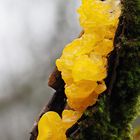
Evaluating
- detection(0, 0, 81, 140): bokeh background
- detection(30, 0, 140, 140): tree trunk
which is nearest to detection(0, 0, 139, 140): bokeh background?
detection(0, 0, 81, 140): bokeh background

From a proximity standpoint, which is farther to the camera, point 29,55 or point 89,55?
point 29,55

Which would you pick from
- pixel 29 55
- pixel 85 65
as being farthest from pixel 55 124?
pixel 29 55

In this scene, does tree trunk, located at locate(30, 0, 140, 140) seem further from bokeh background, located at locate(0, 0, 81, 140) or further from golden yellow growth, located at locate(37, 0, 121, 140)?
bokeh background, located at locate(0, 0, 81, 140)

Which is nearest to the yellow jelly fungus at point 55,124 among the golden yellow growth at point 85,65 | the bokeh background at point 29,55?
the golden yellow growth at point 85,65

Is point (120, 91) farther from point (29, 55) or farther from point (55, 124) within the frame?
point (29, 55)

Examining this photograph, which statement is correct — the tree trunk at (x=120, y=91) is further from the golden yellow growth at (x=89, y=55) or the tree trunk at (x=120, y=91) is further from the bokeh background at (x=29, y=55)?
the bokeh background at (x=29, y=55)
